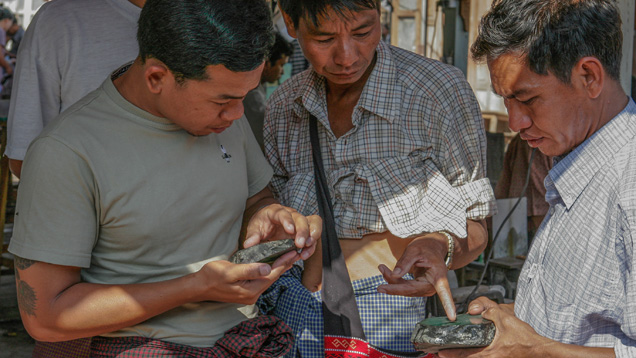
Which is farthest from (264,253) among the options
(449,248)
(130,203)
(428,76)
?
(428,76)

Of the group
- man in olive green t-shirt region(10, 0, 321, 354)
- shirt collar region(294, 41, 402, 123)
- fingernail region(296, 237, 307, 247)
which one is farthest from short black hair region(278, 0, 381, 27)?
fingernail region(296, 237, 307, 247)

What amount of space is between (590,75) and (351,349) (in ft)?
3.93

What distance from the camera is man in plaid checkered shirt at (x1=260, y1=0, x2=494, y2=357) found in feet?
7.68

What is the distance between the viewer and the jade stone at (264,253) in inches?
74.1

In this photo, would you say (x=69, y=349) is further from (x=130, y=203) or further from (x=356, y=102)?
(x=356, y=102)

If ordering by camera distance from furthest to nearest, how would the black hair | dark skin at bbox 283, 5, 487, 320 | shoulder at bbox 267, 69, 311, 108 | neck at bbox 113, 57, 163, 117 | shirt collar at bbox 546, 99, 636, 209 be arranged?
the black hair, shoulder at bbox 267, 69, 311, 108, dark skin at bbox 283, 5, 487, 320, neck at bbox 113, 57, 163, 117, shirt collar at bbox 546, 99, 636, 209

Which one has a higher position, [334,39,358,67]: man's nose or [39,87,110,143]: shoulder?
[334,39,358,67]: man's nose

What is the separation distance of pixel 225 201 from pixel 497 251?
344 centimetres

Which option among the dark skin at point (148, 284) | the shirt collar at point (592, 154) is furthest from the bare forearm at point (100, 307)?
the shirt collar at point (592, 154)

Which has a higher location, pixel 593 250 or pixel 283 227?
pixel 593 250

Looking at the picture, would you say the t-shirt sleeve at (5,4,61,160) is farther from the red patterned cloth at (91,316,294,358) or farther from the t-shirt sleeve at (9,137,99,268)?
the red patterned cloth at (91,316,294,358)

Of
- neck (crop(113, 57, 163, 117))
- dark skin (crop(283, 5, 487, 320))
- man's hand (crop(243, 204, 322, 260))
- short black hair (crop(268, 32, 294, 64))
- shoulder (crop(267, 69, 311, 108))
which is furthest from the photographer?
short black hair (crop(268, 32, 294, 64))

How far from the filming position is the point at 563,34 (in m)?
1.78

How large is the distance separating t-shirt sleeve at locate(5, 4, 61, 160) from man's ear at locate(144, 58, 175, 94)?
92 cm
